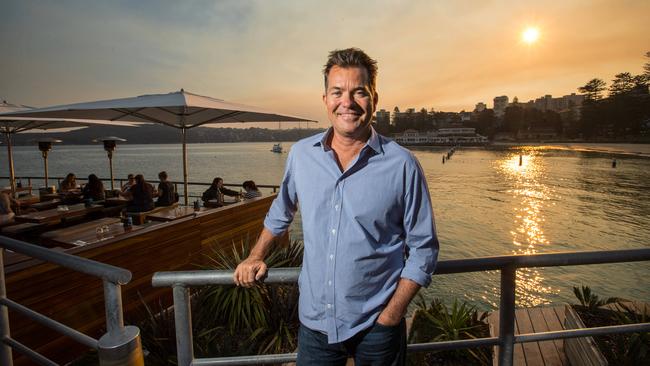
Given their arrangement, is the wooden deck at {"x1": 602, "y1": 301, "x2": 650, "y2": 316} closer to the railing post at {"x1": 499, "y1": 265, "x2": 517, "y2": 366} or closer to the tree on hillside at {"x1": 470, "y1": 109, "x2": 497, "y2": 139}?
the railing post at {"x1": 499, "y1": 265, "x2": 517, "y2": 366}

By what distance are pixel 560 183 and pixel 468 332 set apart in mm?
50166

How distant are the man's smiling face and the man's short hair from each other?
0.06ft

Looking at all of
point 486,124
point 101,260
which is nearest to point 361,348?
point 101,260

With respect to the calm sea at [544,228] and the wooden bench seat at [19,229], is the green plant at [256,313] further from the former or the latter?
the calm sea at [544,228]

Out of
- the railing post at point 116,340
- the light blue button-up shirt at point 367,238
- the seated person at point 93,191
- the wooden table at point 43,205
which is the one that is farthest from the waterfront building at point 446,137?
the railing post at point 116,340

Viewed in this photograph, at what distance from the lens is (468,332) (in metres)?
4.12

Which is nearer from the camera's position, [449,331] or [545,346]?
→ [545,346]

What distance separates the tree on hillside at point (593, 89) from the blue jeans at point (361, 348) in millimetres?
145975

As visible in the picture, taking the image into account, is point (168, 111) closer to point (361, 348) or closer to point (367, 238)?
point (367, 238)

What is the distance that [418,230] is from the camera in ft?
4.35

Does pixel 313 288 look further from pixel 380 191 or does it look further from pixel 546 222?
pixel 546 222

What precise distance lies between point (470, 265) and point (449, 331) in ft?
9.97

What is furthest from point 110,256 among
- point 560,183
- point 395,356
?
point 560,183

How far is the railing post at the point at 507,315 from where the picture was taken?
5.00ft
